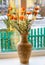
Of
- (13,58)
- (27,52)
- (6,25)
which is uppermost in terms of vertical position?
(6,25)

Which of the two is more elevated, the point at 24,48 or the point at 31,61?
the point at 24,48

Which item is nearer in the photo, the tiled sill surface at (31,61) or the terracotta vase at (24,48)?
the terracotta vase at (24,48)

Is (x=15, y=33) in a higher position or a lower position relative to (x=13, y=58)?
higher

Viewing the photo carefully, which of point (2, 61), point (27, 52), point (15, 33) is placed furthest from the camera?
point (15, 33)

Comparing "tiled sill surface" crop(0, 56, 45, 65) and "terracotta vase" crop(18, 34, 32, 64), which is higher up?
"terracotta vase" crop(18, 34, 32, 64)

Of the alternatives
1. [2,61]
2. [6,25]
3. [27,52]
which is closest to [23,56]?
[27,52]

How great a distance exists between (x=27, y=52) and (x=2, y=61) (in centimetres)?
31

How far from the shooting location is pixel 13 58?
194 centimetres

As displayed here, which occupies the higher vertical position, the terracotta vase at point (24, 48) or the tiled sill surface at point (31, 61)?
the terracotta vase at point (24, 48)

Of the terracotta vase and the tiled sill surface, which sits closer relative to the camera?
the terracotta vase

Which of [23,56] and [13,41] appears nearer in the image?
[23,56]

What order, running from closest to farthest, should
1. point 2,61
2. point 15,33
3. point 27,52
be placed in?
point 27,52 < point 2,61 < point 15,33

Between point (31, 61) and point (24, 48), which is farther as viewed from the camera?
point (31, 61)

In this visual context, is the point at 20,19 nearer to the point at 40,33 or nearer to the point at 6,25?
the point at 6,25
